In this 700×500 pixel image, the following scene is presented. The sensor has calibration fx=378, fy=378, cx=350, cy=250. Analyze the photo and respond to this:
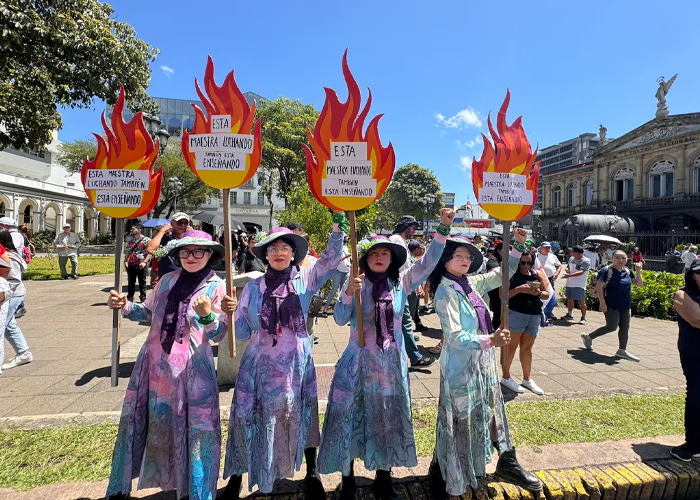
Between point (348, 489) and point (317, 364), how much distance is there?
2759mm

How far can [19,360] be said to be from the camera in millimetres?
4809

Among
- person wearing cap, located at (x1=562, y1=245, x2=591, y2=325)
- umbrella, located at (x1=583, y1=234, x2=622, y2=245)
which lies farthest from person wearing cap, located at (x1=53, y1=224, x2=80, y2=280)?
umbrella, located at (x1=583, y1=234, x2=622, y2=245)

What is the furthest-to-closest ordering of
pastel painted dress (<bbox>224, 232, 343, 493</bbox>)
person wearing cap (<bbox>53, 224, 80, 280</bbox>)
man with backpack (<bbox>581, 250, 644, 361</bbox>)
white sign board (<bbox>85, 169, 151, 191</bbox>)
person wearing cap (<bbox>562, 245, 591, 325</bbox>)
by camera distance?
person wearing cap (<bbox>53, 224, 80, 280</bbox>)
person wearing cap (<bbox>562, 245, 591, 325</bbox>)
man with backpack (<bbox>581, 250, 644, 361</bbox>)
white sign board (<bbox>85, 169, 151, 191</bbox>)
pastel painted dress (<bbox>224, 232, 343, 493</bbox>)

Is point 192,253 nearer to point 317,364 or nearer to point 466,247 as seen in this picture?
point 466,247

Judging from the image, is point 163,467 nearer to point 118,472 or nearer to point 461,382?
point 118,472

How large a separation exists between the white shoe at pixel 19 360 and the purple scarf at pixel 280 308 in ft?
14.6

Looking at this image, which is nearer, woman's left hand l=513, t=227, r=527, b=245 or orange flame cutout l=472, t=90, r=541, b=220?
orange flame cutout l=472, t=90, r=541, b=220

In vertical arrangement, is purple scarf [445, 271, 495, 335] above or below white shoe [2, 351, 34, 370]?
above

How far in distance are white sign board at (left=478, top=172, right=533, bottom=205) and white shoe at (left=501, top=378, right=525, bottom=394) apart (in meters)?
2.68

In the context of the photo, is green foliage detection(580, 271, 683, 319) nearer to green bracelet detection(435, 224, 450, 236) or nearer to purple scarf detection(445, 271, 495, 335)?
purple scarf detection(445, 271, 495, 335)

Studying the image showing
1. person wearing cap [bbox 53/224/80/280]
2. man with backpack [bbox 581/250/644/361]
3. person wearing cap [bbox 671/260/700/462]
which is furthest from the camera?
person wearing cap [bbox 53/224/80/280]

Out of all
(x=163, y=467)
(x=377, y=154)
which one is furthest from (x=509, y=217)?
(x=163, y=467)

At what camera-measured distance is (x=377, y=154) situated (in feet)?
8.22

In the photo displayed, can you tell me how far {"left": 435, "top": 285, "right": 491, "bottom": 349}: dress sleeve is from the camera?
2.32m
